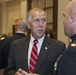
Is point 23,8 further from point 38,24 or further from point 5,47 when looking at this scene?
point 38,24

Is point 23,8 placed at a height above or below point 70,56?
above

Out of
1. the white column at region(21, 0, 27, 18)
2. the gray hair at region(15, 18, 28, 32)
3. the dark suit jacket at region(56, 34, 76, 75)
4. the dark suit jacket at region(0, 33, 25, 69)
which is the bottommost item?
the dark suit jacket at region(0, 33, 25, 69)

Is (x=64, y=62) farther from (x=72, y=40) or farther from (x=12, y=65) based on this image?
(x=12, y=65)

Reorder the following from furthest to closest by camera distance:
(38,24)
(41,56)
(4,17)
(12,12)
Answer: (4,17) < (12,12) < (38,24) < (41,56)

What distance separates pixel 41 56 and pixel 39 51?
0.28ft

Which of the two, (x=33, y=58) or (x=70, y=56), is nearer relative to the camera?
(x=70, y=56)

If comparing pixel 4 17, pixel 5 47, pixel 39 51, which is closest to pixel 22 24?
pixel 5 47

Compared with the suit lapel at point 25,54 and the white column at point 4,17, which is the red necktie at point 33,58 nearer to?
the suit lapel at point 25,54

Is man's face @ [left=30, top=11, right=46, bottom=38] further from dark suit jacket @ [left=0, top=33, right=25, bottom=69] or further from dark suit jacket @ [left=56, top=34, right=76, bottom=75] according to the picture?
dark suit jacket @ [left=0, top=33, right=25, bottom=69]

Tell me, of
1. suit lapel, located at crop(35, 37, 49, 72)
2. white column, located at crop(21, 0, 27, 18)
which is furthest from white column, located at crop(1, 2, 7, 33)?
suit lapel, located at crop(35, 37, 49, 72)

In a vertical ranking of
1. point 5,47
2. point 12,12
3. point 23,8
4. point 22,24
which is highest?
point 23,8

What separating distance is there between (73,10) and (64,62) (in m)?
0.41

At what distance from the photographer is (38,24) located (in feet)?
8.36

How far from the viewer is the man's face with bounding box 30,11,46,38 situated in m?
2.51
